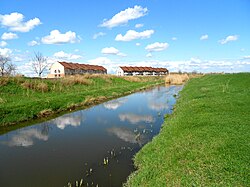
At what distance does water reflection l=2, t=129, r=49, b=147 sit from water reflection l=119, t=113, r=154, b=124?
20.2 feet

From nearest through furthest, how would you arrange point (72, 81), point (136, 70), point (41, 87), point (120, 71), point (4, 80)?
point (4, 80), point (41, 87), point (72, 81), point (120, 71), point (136, 70)

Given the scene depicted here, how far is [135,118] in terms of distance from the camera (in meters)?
18.9

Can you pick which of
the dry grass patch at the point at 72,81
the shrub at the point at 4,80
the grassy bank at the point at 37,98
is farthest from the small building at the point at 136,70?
the shrub at the point at 4,80

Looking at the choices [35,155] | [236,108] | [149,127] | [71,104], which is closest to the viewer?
[35,155]

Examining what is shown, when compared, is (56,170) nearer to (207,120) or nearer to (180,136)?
(180,136)

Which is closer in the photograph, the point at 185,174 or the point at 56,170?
the point at 185,174

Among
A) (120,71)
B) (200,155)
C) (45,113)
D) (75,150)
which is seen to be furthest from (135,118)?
(120,71)

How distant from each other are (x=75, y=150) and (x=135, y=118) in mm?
8023

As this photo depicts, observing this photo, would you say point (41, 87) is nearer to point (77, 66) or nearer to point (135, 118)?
point (135, 118)

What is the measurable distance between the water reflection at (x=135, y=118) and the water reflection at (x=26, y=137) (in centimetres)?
616

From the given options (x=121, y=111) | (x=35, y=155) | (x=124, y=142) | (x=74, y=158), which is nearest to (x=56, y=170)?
(x=74, y=158)

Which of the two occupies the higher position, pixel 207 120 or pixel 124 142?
pixel 207 120

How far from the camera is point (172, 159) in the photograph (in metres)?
8.05

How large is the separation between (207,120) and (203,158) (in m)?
4.50
